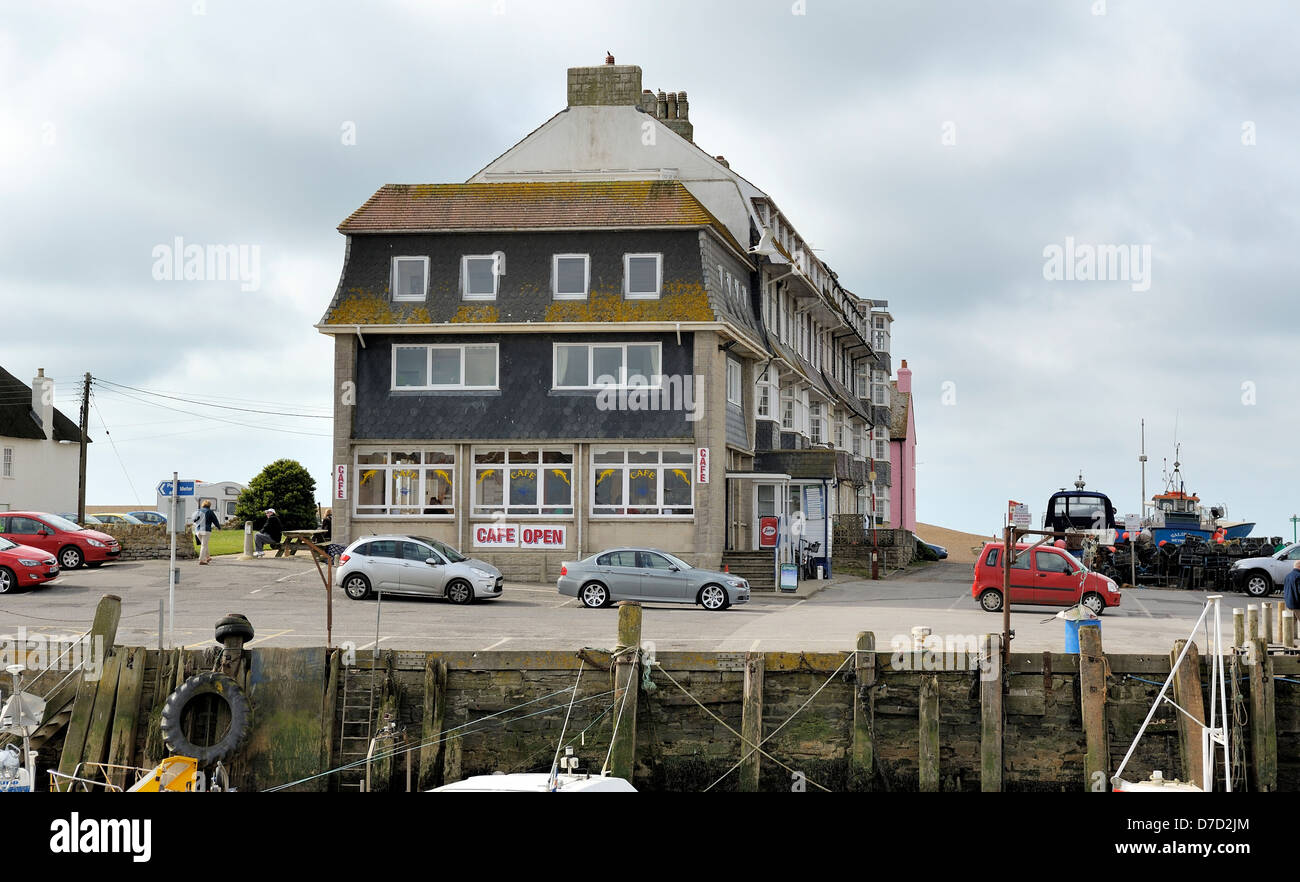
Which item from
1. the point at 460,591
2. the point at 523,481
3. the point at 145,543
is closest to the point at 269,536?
the point at 145,543

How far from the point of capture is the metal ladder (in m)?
16.1

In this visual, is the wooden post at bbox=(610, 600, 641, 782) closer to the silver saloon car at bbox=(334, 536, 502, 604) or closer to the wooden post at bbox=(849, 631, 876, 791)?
the wooden post at bbox=(849, 631, 876, 791)

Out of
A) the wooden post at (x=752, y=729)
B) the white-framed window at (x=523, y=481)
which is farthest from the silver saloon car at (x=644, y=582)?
the wooden post at (x=752, y=729)

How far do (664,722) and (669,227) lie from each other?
948 inches

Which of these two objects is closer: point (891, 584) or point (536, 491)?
point (536, 491)

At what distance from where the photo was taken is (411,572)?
3097cm

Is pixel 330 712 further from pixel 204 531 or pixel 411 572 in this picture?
pixel 204 531

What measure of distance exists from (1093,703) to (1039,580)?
49.7ft

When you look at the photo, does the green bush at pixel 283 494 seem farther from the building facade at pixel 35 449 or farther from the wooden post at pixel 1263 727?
the wooden post at pixel 1263 727

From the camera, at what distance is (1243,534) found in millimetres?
59125

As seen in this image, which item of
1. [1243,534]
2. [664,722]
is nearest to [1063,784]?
[664,722]

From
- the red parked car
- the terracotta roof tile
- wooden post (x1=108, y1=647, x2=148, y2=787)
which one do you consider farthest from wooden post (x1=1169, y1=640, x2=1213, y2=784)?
the red parked car

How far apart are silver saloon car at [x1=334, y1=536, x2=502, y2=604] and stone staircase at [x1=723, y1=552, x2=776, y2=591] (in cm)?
882
